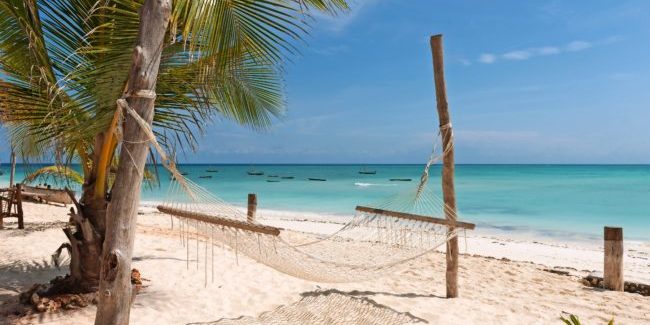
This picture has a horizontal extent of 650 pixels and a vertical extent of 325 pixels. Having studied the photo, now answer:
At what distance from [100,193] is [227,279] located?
134 cm

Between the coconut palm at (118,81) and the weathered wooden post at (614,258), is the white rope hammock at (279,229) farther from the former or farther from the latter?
the weathered wooden post at (614,258)

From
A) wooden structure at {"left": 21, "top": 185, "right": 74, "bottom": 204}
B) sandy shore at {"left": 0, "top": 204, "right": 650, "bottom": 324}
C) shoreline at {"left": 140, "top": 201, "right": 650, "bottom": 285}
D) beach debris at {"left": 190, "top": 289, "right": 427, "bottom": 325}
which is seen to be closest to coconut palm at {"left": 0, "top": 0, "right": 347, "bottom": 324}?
sandy shore at {"left": 0, "top": 204, "right": 650, "bottom": 324}

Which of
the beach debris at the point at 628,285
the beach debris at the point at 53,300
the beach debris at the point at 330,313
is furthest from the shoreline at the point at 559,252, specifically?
the beach debris at the point at 53,300

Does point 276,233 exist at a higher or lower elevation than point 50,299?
higher

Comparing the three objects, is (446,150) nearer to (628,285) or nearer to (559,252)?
(628,285)

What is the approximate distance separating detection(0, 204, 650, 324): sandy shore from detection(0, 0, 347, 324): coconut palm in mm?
570

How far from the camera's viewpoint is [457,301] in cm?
332

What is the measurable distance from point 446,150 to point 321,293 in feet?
4.71

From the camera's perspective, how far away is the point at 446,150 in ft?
10.9

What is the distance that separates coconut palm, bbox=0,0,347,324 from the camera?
5.81 feet

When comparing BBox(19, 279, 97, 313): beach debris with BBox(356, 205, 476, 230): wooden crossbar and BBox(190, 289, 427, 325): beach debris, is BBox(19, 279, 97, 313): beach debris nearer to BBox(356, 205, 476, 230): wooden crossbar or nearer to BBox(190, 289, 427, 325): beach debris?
BBox(190, 289, 427, 325): beach debris

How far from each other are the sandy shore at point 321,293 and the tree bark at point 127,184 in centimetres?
84

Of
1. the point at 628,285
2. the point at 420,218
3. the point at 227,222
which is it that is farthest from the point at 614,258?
the point at 227,222

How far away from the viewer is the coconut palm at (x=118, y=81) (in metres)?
1.77
